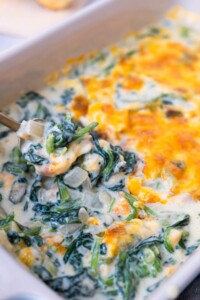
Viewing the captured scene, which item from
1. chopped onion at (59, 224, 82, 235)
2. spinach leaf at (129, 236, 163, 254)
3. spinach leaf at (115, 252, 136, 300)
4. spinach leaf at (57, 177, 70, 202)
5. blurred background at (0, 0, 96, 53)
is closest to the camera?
spinach leaf at (115, 252, 136, 300)

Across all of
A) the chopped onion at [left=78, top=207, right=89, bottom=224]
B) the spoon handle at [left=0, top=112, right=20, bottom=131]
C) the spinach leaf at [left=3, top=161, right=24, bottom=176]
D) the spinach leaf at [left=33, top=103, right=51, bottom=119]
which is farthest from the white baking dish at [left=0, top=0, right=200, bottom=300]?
the chopped onion at [left=78, top=207, right=89, bottom=224]

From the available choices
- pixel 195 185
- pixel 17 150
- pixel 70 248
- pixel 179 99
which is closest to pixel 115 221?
pixel 70 248

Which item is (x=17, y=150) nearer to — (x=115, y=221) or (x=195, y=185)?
(x=115, y=221)

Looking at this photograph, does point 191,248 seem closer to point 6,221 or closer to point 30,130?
point 6,221

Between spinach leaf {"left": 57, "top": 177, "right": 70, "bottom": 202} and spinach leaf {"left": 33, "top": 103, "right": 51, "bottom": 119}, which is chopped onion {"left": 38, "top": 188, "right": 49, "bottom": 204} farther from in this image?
spinach leaf {"left": 33, "top": 103, "right": 51, "bottom": 119}

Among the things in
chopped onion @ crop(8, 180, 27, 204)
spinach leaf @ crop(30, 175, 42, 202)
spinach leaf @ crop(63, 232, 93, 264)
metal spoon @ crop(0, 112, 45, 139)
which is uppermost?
metal spoon @ crop(0, 112, 45, 139)
